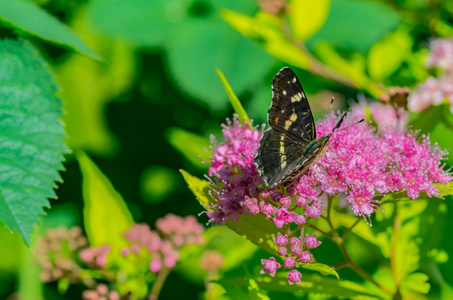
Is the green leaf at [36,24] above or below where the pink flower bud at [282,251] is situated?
above

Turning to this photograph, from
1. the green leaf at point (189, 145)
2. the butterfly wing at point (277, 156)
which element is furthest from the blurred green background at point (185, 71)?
the butterfly wing at point (277, 156)

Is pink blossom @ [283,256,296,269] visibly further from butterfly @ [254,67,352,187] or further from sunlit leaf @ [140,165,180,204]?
sunlit leaf @ [140,165,180,204]

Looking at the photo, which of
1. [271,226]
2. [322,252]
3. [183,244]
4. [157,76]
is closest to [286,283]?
[271,226]

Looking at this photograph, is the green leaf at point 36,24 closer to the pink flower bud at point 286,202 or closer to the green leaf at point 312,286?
the pink flower bud at point 286,202

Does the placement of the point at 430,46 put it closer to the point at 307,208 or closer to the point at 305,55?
the point at 305,55

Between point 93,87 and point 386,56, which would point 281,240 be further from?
point 93,87

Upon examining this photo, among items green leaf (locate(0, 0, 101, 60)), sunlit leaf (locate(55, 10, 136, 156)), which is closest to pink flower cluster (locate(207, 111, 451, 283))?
green leaf (locate(0, 0, 101, 60))

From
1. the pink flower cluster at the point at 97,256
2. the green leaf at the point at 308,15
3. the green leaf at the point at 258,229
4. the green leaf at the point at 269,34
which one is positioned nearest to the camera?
the green leaf at the point at 258,229
